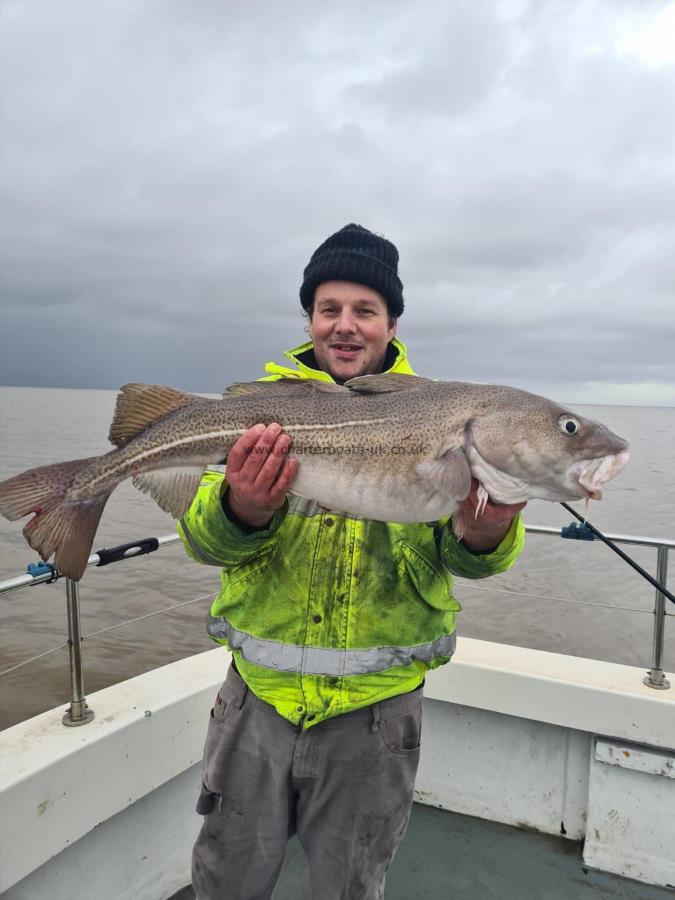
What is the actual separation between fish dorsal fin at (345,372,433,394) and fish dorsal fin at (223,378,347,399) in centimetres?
7

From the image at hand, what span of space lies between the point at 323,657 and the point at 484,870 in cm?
237

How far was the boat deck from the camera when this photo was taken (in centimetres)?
360

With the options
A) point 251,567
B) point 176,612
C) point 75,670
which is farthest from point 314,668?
point 176,612

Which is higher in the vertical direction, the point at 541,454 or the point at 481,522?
the point at 541,454

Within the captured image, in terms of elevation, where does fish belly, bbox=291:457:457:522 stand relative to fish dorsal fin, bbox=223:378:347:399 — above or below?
below

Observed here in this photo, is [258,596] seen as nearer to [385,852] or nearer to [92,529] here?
[92,529]

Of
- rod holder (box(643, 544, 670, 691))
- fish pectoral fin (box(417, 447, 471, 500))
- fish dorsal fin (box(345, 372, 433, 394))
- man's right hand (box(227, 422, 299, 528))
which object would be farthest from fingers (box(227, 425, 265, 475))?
rod holder (box(643, 544, 670, 691))

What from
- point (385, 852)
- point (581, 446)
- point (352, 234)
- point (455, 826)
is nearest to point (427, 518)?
point (581, 446)

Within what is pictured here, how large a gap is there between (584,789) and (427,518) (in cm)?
261

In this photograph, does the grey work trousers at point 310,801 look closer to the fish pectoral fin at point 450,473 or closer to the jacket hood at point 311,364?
the fish pectoral fin at point 450,473

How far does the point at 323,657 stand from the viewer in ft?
8.21

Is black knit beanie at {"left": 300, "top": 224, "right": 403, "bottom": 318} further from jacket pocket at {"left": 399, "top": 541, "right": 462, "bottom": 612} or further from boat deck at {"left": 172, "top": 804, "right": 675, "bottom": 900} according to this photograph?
boat deck at {"left": 172, "top": 804, "right": 675, "bottom": 900}

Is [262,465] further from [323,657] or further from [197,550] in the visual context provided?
[323,657]

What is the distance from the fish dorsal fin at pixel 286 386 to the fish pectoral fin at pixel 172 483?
0.40 m
